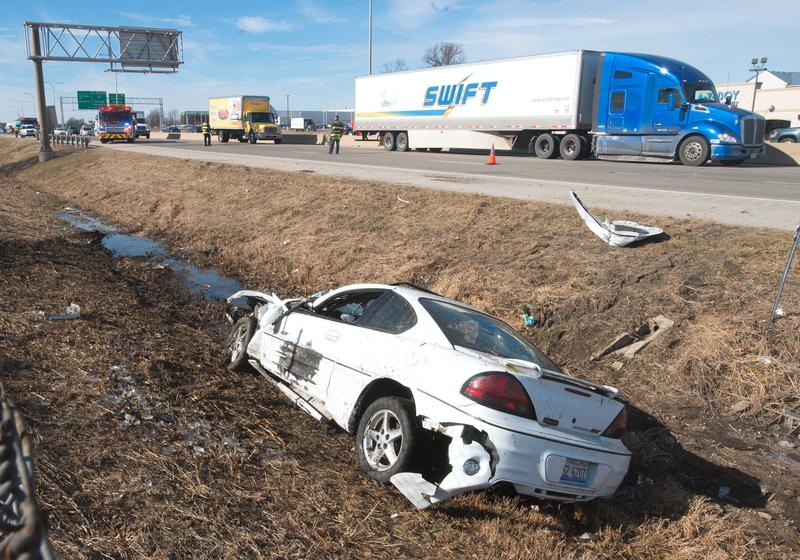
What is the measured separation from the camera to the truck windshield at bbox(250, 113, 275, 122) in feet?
174

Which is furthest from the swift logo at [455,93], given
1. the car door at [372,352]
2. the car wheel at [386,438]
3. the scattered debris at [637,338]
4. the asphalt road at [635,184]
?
the car wheel at [386,438]

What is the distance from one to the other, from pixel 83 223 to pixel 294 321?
1516 centimetres

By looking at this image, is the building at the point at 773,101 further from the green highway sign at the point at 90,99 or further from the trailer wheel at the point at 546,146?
the green highway sign at the point at 90,99

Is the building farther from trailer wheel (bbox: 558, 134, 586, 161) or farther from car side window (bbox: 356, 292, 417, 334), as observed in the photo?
car side window (bbox: 356, 292, 417, 334)

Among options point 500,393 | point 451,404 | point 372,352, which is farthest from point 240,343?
point 500,393

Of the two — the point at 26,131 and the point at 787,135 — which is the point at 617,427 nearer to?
the point at 787,135

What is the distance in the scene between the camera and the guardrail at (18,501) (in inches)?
41.3

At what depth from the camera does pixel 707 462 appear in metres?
5.53

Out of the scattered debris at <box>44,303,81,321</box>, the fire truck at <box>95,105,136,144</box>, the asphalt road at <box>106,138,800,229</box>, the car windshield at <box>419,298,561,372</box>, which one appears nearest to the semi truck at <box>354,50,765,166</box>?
the asphalt road at <box>106,138,800,229</box>

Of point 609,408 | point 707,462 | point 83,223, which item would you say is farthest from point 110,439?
point 83,223

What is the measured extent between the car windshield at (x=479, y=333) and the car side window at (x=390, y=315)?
0.16 meters

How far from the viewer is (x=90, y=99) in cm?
8838

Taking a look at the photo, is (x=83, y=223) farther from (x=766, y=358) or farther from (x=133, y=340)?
(x=766, y=358)

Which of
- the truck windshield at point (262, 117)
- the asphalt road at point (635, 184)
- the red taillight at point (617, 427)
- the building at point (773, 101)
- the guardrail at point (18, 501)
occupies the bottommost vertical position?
the red taillight at point (617, 427)
